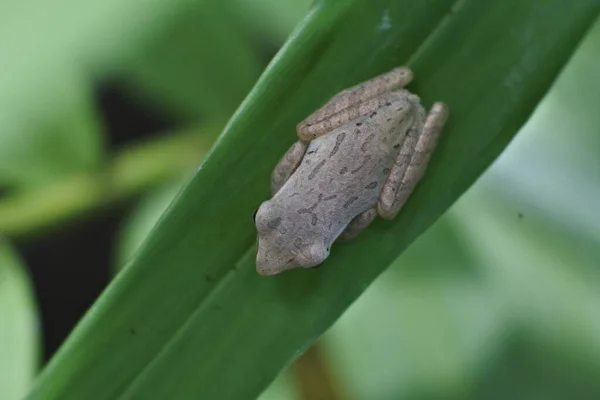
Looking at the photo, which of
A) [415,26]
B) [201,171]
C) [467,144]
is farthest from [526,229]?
[201,171]

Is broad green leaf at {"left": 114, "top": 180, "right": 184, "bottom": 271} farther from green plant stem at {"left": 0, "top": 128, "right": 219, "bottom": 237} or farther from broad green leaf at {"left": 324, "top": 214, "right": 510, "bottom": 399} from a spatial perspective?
broad green leaf at {"left": 324, "top": 214, "right": 510, "bottom": 399}

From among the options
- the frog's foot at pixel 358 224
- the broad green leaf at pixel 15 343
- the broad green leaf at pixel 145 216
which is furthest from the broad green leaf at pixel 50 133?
the frog's foot at pixel 358 224

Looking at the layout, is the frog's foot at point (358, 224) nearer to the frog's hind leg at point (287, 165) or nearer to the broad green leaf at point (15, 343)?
the frog's hind leg at point (287, 165)

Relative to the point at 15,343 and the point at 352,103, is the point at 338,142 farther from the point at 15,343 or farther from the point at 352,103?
the point at 15,343

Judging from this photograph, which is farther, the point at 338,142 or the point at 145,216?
the point at 145,216

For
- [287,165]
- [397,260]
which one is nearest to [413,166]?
[287,165]

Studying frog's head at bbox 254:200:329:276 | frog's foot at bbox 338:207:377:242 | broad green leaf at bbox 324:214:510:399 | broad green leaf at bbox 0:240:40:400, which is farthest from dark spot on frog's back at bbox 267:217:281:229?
broad green leaf at bbox 0:240:40:400
